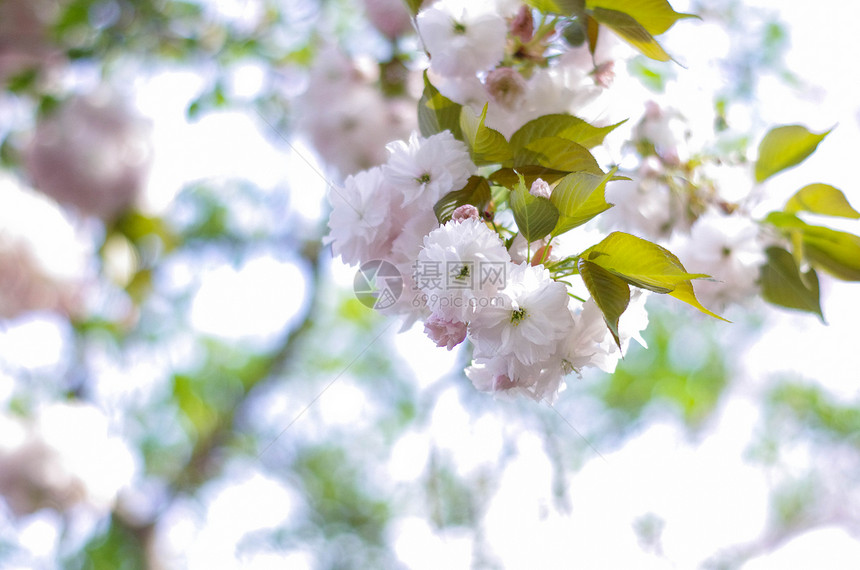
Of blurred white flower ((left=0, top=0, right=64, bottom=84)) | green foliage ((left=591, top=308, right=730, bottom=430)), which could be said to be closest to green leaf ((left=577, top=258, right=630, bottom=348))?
blurred white flower ((left=0, top=0, right=64, bottom=84))

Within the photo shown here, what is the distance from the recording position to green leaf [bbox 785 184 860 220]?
2.03ft

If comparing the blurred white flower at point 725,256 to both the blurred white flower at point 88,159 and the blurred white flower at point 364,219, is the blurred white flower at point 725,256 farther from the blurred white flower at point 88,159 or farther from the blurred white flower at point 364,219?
the blurred white flower at point 88,159

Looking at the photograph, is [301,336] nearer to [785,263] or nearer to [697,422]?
[785,263]

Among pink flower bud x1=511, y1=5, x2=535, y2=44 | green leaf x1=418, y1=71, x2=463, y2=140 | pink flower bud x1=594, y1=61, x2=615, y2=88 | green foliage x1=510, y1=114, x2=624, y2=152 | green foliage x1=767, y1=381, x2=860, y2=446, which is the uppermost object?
pink flower bud x1=511, y1=5, x2=535, y2=44

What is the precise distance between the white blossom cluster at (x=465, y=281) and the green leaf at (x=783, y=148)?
38 centimetres

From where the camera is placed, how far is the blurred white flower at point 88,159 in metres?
1.20

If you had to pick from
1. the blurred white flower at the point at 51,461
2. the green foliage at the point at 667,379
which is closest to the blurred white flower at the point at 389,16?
the blurred white flower at the point at 51,461

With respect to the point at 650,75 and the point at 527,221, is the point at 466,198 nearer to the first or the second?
the point at 527,221

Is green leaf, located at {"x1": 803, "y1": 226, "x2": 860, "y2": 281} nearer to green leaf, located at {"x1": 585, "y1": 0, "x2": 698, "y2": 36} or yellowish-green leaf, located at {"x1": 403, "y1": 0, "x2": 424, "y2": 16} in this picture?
green leaf, located at {"x1": 585, "y1": 0, "x2": 698, "y2": 36}

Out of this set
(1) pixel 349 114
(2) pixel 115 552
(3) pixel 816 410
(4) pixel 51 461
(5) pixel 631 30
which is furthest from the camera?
(3) pixel 816 410

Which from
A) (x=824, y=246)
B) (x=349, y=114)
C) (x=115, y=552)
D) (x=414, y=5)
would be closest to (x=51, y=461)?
(x=115, y=552)

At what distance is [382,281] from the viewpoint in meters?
0.44

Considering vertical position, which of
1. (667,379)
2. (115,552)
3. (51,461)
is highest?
(51,461)

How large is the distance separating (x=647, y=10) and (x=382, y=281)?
0.31m
